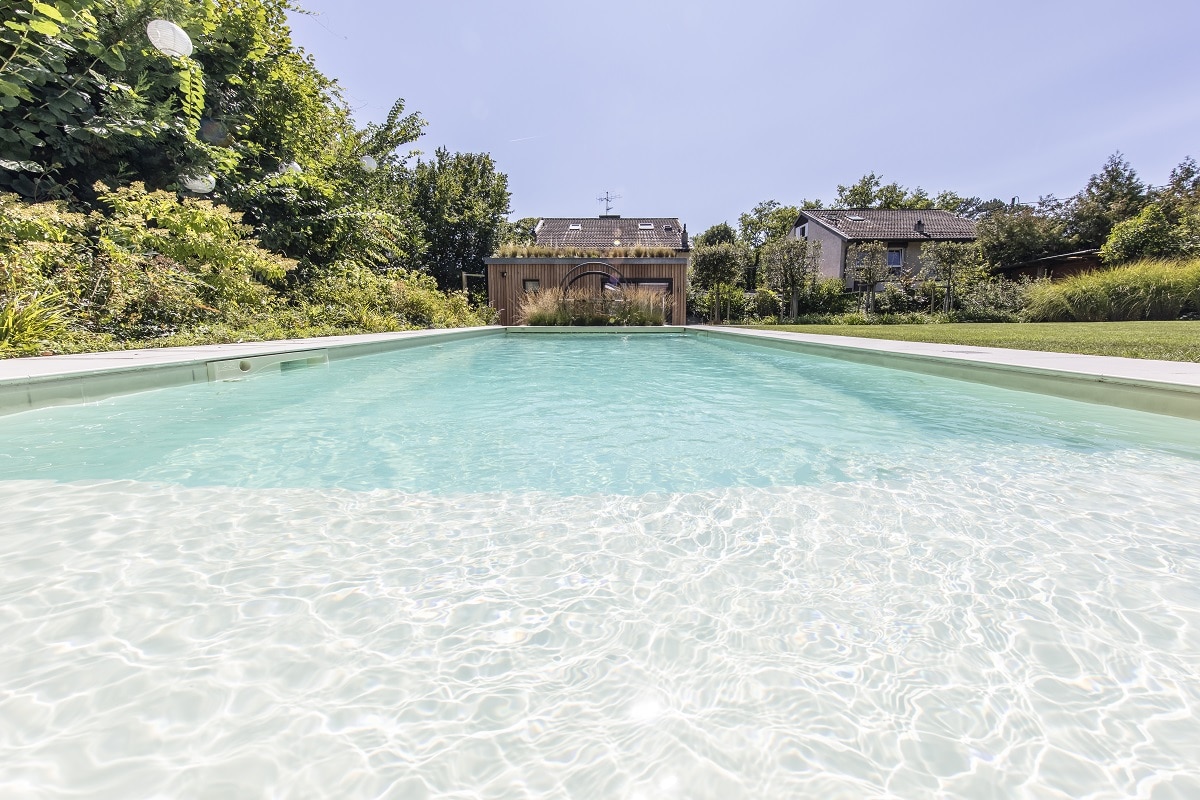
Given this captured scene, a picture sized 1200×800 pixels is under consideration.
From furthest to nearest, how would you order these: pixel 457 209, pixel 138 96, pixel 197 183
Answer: pixel 457 209, pixel 197 183, pixel 138 96

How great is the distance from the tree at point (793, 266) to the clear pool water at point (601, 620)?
15602 millimetres

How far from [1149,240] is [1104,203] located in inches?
291

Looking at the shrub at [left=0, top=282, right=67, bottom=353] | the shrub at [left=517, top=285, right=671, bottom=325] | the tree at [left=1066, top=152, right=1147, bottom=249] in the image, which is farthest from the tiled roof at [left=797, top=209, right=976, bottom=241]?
the shrub at [left=0, top=282, right=67, bottom=353]

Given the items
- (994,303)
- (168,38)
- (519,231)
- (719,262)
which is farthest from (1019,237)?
(168,38)

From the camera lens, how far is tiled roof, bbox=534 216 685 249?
2080 cm

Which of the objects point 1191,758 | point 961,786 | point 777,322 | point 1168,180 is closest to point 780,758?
point 961,786

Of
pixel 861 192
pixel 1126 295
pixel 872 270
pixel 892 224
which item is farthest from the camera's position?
pixel 861 192

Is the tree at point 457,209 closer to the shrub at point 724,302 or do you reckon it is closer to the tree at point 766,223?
the shrub at point 724,302

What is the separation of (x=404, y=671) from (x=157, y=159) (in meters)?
9.40

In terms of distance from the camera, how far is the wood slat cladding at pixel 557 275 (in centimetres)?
1496

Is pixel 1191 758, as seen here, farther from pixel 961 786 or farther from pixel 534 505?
pixel 534 505

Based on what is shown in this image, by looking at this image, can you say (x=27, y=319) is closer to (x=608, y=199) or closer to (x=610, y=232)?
(x=610, y=232)

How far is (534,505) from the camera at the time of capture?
1729 millimetres

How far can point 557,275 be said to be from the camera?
15.1 m
